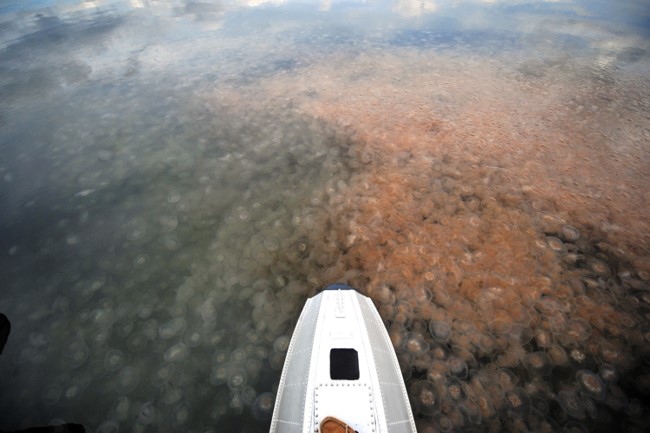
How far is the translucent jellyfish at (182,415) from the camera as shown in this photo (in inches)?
173

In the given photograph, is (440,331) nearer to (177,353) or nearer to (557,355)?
(557,355)

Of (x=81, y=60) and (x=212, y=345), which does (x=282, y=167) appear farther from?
(x=81, y=60)

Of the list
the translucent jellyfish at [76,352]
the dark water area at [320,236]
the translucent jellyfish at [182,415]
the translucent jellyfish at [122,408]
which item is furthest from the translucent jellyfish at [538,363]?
the translucent jellyfish at [76,352]

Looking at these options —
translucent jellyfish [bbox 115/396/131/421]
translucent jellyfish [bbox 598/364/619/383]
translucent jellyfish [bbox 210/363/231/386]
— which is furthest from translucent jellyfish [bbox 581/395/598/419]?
translucent jellyfish [bbox 115/396/131/421]

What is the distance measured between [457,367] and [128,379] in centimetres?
548

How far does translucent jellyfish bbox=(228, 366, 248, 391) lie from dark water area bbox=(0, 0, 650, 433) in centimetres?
3

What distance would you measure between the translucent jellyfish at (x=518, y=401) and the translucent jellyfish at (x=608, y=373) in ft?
4.11

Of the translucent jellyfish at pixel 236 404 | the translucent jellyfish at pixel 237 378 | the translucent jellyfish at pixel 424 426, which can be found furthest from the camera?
the translucent jellyfish at pixel 237 378

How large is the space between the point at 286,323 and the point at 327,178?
429cm

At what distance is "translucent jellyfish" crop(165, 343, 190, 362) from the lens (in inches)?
199

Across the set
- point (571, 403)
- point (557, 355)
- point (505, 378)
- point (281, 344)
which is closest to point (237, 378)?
point (281, 344)

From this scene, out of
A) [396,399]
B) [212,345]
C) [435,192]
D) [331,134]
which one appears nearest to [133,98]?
[331,134]

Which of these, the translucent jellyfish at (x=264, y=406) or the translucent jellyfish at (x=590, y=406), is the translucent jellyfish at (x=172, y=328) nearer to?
the translucent jellyfish at (x=264, y=406)

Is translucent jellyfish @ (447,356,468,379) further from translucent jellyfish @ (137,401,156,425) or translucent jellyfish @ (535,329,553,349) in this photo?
translucent jellyfish @ (137,401,156,425)
